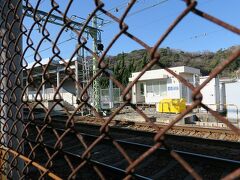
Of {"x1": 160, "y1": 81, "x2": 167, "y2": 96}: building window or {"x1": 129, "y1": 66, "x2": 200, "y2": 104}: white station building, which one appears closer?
{"x1": 129, "y1": 66, "x2": 200, "y2": 104}: white station building

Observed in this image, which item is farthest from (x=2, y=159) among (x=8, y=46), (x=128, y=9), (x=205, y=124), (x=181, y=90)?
(x=181, y=90)

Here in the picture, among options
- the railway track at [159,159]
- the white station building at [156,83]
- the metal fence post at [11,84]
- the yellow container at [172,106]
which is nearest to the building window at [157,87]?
the white station building at [156,83]

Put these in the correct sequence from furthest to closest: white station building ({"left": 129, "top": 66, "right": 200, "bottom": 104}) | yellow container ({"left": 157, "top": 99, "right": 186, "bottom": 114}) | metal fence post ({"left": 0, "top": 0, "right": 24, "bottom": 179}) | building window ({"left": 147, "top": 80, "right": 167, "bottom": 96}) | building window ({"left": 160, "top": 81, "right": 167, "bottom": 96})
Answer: building window ({"left": 147, "top": 80, "right": 167, "bottom": 96})
building window ({"left": 160, "top": 81, "right": 167, "bottom": 96})
white station building ({"left": 129, "top": 66, "right": 200, "bottom": 104})
yellow container ({"left": 157, "top": 99, "right": 186, "bottom": 114})
metal fence post ({"left": 0, "top": 0, "right": 24, "bottom": 179})

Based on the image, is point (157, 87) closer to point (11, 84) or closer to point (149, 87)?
point (149, 87)

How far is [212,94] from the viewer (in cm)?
2188

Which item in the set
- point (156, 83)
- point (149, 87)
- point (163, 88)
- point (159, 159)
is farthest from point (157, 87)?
point (159, 159)

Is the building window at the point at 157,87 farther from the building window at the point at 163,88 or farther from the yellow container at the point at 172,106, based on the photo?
the yellow container at the point at 172,106

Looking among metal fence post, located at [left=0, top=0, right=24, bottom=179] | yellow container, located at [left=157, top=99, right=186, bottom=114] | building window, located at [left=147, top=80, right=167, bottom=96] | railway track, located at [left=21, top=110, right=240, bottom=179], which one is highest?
building window, located at [left=147, top=80, right=167, bottom=96]

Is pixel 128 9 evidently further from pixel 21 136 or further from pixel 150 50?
pixel 21 136

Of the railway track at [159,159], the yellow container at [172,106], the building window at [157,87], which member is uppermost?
the building window at [157,87]

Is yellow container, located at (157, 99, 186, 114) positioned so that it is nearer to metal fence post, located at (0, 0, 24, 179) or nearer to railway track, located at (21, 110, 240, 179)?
railway track, located at (21, 110, 240, 179)

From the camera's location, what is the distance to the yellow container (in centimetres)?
2144

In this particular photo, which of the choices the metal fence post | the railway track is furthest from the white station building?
the metal fence post

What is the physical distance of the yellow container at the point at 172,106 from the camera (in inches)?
844
